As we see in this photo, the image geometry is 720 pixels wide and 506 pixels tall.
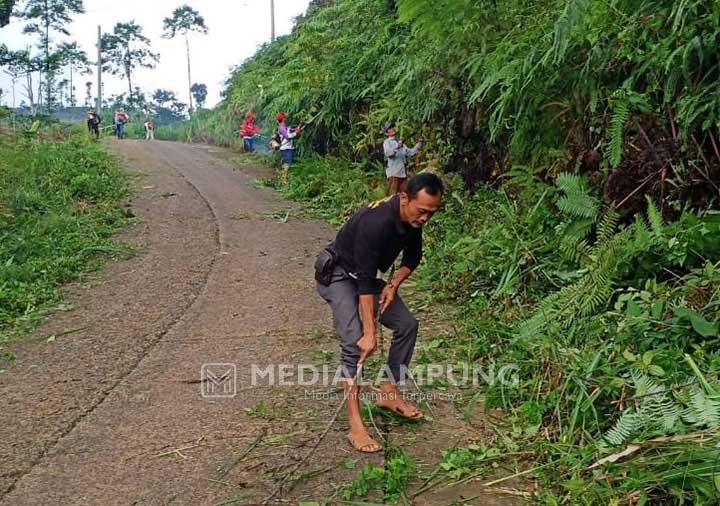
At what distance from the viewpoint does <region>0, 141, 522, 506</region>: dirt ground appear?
11.9 ft

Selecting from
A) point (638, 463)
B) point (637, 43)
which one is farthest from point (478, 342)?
point (637, 43)

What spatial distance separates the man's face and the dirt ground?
127 cm

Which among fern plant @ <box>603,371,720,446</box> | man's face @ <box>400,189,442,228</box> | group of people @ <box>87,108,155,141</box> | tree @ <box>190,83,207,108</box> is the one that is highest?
tree @ <box>190,83,207,108</box>

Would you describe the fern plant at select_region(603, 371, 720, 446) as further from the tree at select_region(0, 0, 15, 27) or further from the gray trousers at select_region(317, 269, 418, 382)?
the tree at select_region(0, 0, 15, 27)

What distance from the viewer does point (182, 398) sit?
184 inches

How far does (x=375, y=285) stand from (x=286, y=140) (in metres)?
11.0

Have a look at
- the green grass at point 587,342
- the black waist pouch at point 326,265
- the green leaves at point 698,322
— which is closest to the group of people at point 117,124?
the green grass at point 587,342

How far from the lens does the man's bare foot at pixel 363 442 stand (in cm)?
389

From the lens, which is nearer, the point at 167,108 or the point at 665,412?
the point at 665,412

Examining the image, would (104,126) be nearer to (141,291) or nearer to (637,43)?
(141,291)

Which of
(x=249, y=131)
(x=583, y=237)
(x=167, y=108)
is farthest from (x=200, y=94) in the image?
(x=583, y=237)

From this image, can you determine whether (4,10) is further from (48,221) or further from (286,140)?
(48,221)

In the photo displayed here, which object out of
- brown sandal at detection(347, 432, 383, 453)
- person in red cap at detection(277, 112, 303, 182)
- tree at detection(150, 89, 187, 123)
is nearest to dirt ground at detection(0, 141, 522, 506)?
brown sandal at detection(347, 432, 383, 453)

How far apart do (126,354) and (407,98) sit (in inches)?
234
